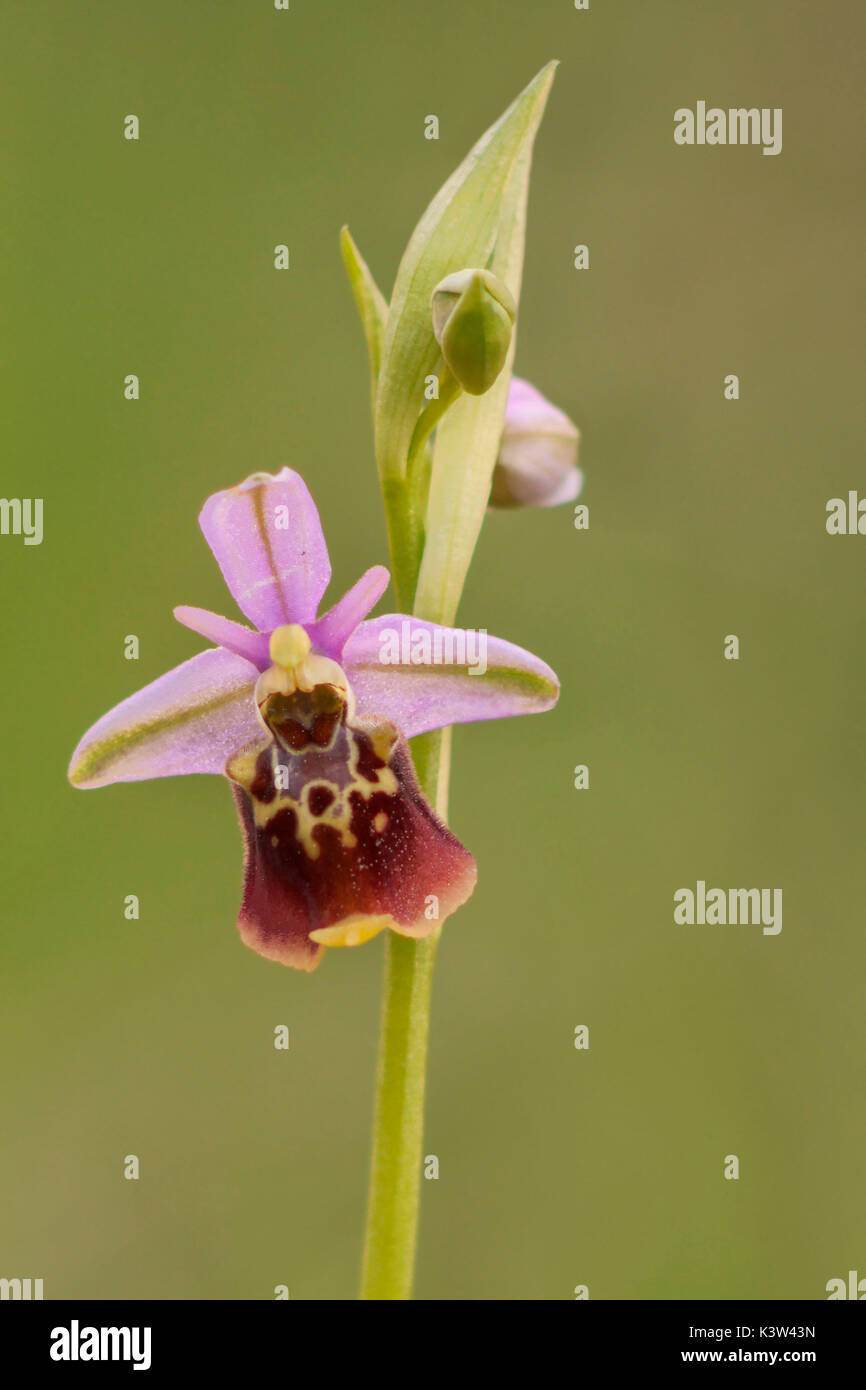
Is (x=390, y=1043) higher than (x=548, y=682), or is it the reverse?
(x=548, y=682)

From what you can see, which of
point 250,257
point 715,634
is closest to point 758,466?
point 715,634

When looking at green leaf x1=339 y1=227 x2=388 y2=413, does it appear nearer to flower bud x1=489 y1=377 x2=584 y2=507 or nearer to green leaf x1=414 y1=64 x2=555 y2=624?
green leaf x1=414 y1=64 x2=555 y2=624

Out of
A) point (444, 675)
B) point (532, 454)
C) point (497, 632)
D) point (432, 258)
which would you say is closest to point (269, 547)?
point (444, 675)

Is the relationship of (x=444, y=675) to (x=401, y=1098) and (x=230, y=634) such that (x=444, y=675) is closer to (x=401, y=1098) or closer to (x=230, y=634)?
(x=230, y=634)

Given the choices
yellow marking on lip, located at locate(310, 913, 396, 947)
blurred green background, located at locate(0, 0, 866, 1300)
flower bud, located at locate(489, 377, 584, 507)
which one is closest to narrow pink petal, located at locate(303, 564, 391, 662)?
yellow marking on lip, located at locate(310, 913, 396, 947)

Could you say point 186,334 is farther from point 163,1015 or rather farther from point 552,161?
point 163,1015
